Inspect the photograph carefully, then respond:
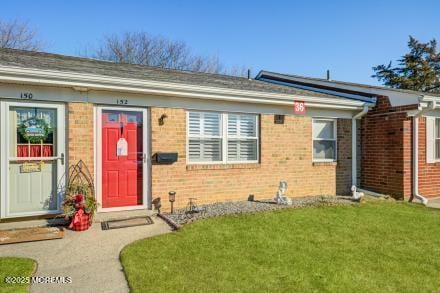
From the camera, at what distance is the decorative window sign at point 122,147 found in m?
6.40

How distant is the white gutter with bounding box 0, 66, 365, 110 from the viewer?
5.36 m

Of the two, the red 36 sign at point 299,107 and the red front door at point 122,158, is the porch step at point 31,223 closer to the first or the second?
the red front door at point 122,158

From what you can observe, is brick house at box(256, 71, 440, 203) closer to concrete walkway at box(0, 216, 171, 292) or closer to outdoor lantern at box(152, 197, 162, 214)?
outdoor lantern at box(152, 197, 162, 214)

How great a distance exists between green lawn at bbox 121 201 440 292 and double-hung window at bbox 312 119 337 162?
2857 mm

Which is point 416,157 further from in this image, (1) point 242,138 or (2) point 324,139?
(1) point 242,138

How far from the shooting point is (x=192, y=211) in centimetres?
657

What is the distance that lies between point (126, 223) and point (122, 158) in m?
1.39

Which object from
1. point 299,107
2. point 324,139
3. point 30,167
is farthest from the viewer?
point 324,139

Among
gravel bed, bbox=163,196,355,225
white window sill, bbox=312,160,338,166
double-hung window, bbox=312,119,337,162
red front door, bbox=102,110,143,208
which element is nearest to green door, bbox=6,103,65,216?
red front door, bbox=102,110,143,208

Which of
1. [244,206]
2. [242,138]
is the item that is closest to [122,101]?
[242,138]

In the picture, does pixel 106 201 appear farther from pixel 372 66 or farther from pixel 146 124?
pixel 372 66

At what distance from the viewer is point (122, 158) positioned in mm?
6457

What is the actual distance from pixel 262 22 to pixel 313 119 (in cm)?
795

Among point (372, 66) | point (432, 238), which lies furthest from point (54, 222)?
point (372, 66)
